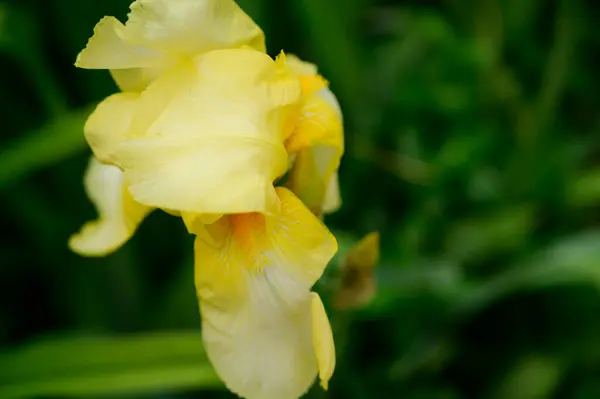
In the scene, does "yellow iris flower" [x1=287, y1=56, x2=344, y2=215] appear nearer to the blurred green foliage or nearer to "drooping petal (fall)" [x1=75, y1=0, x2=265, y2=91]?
"drooping petal (fall)" [x1=75, y1=0, x2=265, y2=91]

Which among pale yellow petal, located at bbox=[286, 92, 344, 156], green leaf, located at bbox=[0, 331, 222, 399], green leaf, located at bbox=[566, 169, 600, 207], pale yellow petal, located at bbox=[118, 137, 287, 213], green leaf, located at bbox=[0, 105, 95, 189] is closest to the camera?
pale yellow petal, located at bbox=[118, 137, 287, 213]

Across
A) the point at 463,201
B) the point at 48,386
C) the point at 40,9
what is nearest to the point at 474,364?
the point at 463,201

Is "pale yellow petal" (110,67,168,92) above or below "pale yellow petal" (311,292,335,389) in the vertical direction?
above

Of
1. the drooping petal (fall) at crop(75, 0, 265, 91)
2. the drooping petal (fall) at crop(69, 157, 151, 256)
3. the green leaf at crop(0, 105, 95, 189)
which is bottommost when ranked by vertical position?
the green leaf at crop(0, 105, 95, 189)

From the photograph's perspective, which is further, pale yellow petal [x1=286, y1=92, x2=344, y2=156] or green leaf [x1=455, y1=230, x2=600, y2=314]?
green leaf [x1=455, y1=230, x2=600, y2=314]

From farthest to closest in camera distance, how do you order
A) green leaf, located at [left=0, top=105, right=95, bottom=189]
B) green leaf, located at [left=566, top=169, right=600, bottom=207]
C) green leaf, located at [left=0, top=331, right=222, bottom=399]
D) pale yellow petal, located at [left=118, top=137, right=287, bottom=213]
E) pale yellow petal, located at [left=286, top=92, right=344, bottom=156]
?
green leaf, located at [left=566, top=169, right=600, bottom=207] < green leaf, located at [left=0, top=105, right=95, bottom=189] < green leaf, located at [left=0, top=331, right=222, bottom=399] < pale yellow petal, located at [left=286, top=92, right=344, bottom=156] < pale yellow petal, located at [left=118, top=137, right=287, bottom=213]

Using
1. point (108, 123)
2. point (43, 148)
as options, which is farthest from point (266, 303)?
point (43, 148)

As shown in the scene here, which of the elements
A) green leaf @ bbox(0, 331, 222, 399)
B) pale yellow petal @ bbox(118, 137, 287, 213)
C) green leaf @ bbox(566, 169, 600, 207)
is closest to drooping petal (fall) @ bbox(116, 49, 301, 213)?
pale yellow petal @ bbox(118, 137, 287, 213)
